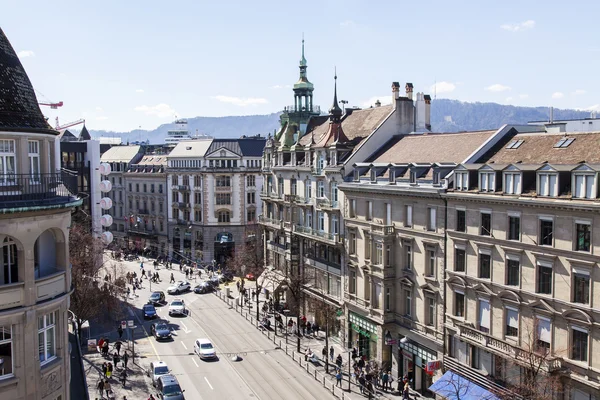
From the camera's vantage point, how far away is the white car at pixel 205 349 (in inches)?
2146

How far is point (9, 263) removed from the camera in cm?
2009

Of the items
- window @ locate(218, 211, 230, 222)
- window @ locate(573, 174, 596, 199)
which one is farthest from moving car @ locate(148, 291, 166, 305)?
window @ locate(573, 174, 596, 199)

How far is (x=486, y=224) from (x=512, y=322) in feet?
21.8

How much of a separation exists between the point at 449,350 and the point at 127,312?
41544 mm

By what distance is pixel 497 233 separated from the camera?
39500 millimetres

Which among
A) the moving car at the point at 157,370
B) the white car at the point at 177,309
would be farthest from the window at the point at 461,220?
the white car at the point at 177,309

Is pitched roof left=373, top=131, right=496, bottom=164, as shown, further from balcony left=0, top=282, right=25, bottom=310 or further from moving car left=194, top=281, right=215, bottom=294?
moving car left=194, top=281, right=215, bottom=294

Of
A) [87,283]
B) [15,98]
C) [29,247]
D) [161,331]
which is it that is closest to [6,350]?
[29,247]

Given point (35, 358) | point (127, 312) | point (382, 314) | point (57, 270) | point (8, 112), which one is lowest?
point (127, 312)

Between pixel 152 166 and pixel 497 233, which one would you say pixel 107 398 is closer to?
pixel 497 233

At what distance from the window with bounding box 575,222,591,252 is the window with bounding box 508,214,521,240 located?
14.0 ft

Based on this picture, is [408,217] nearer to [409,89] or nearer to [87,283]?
[409,89]

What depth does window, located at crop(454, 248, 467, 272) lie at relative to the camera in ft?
141

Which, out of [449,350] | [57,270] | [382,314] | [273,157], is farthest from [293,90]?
[57,270]
